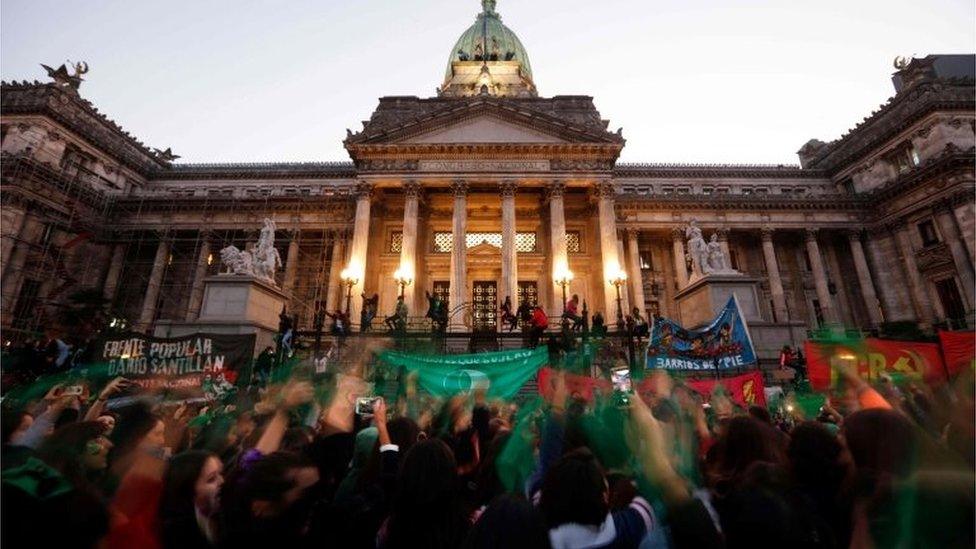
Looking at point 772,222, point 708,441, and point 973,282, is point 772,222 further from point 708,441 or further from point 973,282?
point 708,441

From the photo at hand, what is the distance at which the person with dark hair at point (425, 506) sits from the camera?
252 cm

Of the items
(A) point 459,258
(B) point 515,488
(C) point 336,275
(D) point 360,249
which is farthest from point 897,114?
(B) point 515,488

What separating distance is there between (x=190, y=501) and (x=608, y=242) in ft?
84.1

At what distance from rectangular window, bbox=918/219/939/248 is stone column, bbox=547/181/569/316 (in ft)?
83.9

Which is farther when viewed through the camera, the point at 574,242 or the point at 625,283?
the point at 574,242

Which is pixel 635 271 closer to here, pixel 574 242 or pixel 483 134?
pixel 574 242

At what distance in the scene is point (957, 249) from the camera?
93.6 ft

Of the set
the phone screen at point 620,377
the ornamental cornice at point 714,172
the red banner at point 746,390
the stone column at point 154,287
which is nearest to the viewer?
the red banner at point 746,390

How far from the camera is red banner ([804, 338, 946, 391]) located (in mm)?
8977

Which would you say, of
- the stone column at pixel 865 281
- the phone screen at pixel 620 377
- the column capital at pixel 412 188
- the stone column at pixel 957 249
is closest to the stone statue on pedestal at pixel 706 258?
the phone screen at pixel 620 377

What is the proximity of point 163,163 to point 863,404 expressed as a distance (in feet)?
174

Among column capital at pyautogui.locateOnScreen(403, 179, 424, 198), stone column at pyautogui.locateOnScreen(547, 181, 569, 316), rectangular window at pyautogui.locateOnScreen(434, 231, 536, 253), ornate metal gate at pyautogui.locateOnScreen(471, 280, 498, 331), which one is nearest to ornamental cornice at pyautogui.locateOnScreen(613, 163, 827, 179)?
rectangular window at pyautogui.locateOnScreen(434, 231, 536, 253)

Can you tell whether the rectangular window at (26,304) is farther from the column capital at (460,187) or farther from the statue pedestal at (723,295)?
the statue pedestal at (723,295)

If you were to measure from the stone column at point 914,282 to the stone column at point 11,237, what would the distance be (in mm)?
57763
